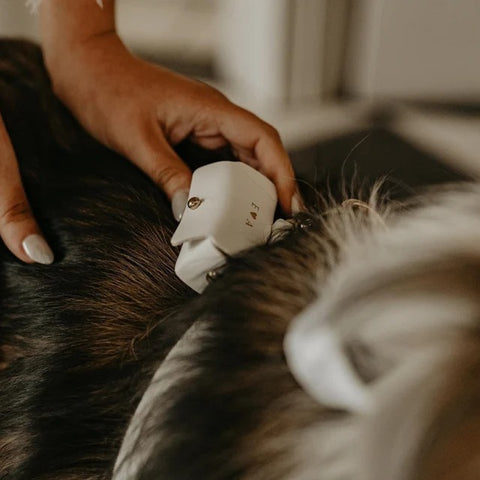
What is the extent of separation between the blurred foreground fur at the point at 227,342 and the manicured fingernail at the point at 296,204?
46mm

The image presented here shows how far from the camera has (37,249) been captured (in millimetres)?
699

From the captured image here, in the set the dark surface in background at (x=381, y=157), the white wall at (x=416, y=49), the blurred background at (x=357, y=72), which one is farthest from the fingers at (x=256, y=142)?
the white wall at (x=416, y=49)

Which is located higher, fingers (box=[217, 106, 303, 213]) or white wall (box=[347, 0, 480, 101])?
fingers (box=[217, 106, 303, 213])

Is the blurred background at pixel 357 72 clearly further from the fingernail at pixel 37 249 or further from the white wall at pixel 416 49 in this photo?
the fingernail at pixel 37 249

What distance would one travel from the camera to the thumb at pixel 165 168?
0.73 metres

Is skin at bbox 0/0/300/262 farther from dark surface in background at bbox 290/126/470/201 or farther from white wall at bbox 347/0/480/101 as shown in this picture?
white wall at bbox 347/0/480/101

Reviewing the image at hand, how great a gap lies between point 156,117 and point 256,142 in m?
0.12

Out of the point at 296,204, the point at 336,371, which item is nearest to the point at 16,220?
the point at 296,204

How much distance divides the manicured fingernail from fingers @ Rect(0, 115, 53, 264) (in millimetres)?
234

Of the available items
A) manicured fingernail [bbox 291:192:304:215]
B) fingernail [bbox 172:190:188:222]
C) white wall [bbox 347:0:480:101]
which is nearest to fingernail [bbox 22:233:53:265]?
fingernail [bbox 172:190:188:222]

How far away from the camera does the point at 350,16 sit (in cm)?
199

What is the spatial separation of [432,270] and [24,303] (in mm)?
377

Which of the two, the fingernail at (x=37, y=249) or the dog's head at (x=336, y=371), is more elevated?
the dog's head at (x=336, y=371)

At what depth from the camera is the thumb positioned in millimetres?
729
